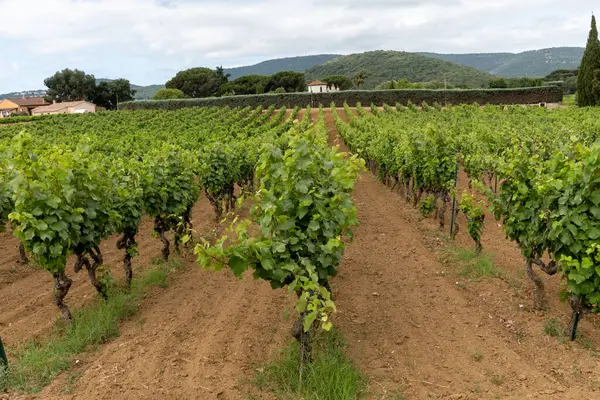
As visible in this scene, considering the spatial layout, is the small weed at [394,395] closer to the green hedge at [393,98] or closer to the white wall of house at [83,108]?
the green hedge at [393,98]

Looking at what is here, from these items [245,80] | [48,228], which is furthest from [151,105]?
[48,228]

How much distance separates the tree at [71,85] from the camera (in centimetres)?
8644

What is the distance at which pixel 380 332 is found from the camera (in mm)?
6246

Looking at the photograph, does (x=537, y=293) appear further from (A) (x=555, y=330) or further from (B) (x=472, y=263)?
(B) (x=472, y=263)

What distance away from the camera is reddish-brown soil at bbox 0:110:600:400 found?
5.09m

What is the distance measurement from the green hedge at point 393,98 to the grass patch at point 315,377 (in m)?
55.5

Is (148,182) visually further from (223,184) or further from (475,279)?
(475,279)

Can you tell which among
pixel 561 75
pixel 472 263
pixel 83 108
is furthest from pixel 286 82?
pixel 472 263

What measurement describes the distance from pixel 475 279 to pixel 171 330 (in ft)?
16.2

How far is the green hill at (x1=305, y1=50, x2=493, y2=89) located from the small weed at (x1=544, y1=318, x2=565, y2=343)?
10912cm

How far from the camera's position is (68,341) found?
6.22 meters

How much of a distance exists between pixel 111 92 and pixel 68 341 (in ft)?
297

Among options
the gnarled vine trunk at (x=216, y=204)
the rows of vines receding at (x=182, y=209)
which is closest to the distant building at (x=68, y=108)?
the gnarled vine trunk at (x=216, y=204)

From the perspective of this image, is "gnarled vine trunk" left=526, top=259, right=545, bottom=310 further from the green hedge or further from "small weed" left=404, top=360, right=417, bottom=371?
the green hedge
